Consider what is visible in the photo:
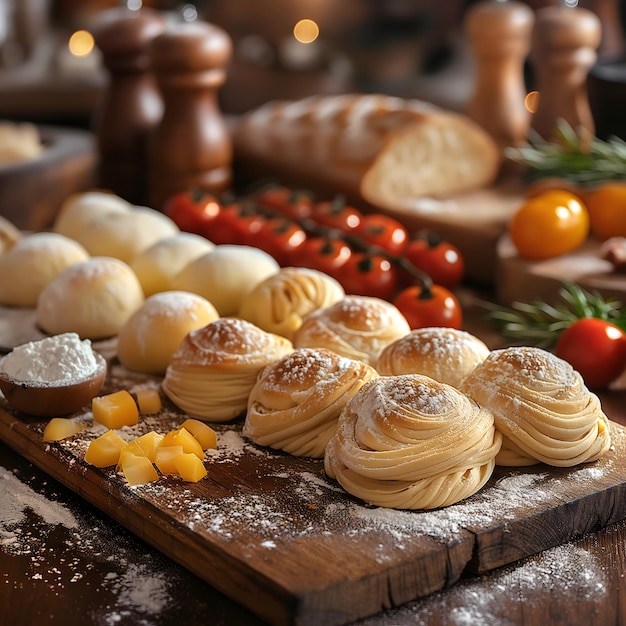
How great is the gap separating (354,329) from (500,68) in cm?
160

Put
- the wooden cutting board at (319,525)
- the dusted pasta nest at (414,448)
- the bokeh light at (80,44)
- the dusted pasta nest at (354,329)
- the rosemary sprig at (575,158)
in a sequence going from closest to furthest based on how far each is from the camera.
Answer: the wooden cutting board at (319,525) → the dusted pasta nest at (414,448) → the dusted pasta nest at (354,329) → the rosemary sprig at (575,158) → the bokeh light at (80,44)

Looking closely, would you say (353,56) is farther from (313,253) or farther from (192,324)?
(192,324)

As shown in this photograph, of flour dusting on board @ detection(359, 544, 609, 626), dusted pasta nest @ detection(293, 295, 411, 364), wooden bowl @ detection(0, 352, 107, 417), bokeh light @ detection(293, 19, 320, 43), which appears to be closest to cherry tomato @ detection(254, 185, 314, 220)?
dusted pasta nest @ detection(293, 295, 411, 364)

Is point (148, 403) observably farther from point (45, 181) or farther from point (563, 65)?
point (563, 65)

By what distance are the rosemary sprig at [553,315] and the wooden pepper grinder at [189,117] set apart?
3.64 feet

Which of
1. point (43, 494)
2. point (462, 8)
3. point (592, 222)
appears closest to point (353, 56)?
point (462, 8)

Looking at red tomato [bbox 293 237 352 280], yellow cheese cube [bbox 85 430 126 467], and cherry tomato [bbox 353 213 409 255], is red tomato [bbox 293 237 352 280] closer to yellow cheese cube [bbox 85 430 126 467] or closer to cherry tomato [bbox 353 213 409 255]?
cherry tomato [bbox 353 213 409 255]

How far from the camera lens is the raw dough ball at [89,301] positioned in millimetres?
1999

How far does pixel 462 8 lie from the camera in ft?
14.2

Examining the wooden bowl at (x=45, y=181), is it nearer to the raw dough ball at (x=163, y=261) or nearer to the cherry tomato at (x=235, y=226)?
the cherry tomato at (x=235, y=226)

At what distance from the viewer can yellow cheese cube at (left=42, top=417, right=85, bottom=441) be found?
159cm

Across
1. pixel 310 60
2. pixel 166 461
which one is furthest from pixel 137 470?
pixel 310 60

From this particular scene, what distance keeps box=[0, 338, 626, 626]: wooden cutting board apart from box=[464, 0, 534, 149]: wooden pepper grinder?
1692mm

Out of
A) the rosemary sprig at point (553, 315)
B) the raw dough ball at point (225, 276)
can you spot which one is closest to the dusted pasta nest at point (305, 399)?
the raw dough ball at point (225, 276)
